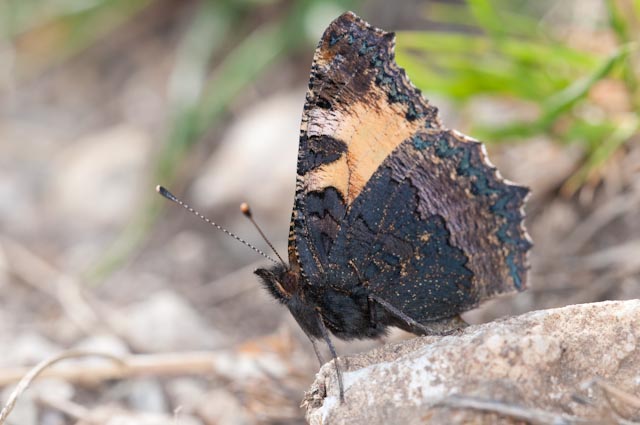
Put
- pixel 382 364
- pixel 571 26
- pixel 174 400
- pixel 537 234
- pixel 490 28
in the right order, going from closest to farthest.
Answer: pixel 382 364, pixel 174 400, pixel 490 28, pixel 537 234, pixel 571 26

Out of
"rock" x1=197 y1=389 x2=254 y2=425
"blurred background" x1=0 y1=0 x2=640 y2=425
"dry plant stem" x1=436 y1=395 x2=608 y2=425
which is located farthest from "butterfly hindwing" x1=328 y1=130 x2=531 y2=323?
"rock" x1=197 y1=389 x2=254 y2=425

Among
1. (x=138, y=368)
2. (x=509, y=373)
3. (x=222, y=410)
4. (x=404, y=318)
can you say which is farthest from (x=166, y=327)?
(x=509, y=373)

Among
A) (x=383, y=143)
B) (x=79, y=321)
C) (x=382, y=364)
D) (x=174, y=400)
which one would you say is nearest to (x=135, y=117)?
(x=79, y=321)

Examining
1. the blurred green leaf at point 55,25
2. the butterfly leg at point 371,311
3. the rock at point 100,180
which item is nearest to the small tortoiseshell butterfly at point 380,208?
the butterfly leg at point 371,311

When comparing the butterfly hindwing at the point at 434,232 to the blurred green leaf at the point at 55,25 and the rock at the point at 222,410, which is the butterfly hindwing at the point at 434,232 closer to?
the rock at the point at 222,410

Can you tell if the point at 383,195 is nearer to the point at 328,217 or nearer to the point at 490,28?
the point at 328,217

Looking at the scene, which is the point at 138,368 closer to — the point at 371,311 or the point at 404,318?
the point at 371,311
